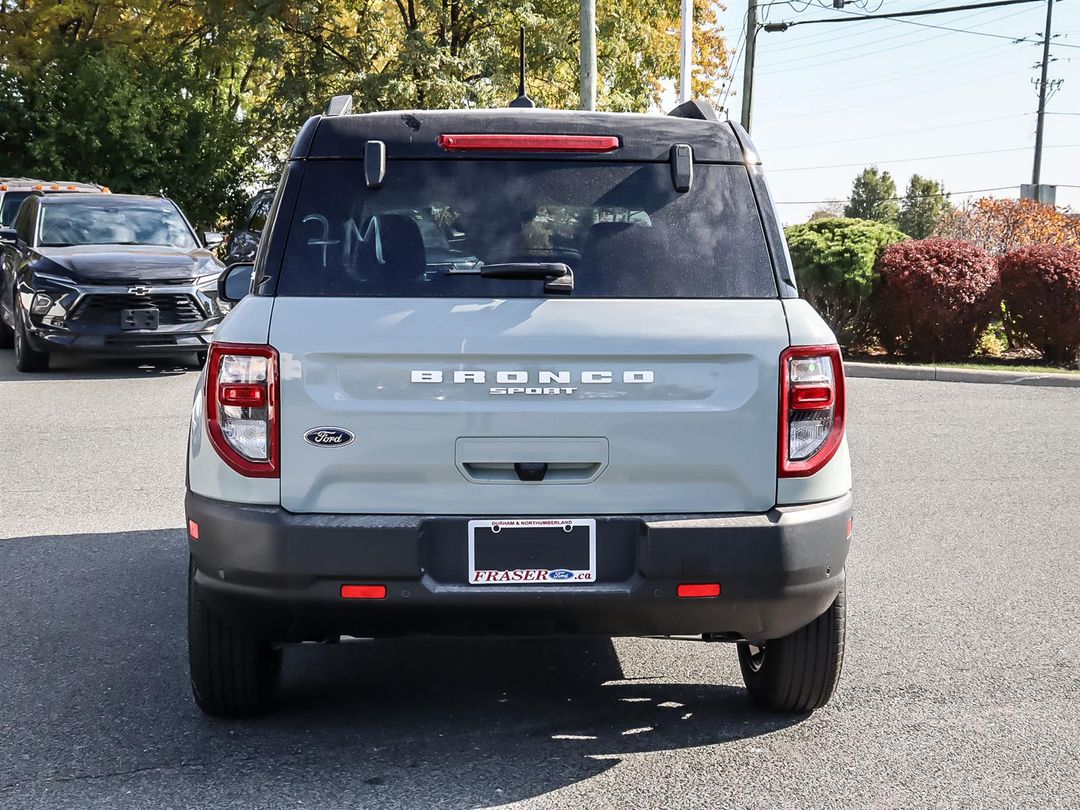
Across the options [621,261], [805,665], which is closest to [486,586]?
[621,261]

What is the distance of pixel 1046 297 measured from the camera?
16.2m

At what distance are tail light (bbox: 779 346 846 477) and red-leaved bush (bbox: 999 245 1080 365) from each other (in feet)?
43.8

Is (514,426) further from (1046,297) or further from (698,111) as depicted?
(1046,297)

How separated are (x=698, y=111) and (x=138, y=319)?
10.0m

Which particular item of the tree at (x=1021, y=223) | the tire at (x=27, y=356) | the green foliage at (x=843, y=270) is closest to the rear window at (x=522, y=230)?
the tire at (x=27, y=356)

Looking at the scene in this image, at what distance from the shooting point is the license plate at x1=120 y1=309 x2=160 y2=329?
13477 mm

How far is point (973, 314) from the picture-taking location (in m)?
16.5

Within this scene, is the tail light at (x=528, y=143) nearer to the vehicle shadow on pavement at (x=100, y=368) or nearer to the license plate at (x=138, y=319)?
the license plate at (x=138, y=319)

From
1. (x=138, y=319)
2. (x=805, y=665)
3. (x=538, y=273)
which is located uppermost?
(x=538, y=273)

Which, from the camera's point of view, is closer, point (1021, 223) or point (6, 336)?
point (6, 336)

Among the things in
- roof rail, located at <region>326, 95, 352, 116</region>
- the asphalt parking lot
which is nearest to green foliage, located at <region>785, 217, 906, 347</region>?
the asphalt parking lot

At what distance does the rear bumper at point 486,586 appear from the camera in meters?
3.66

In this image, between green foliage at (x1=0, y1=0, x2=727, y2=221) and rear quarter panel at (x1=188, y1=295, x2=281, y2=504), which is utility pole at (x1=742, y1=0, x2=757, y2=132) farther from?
rear quarter panel at (x1=188, y1=295, x2=281, y2=504)

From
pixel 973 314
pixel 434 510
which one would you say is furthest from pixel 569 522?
pixel 973 314
